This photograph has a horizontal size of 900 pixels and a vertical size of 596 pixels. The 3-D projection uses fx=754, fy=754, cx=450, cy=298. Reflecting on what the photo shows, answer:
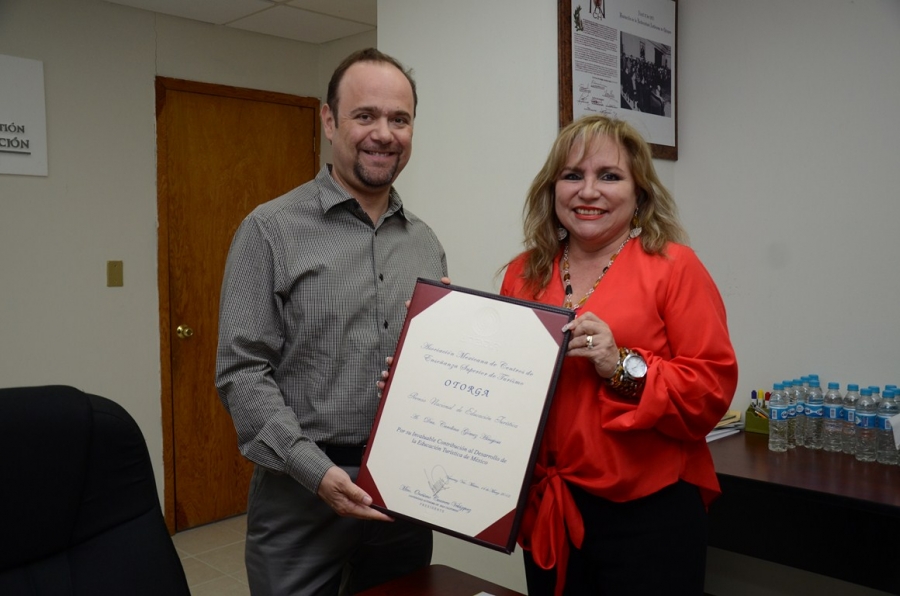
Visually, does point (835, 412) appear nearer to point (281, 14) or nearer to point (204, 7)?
point (281, 14)

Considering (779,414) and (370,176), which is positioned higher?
(370,176)

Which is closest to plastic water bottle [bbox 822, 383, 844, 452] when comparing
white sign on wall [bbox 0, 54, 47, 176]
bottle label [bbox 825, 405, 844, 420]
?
bottle label [bbox 825, 405, 844, 420]

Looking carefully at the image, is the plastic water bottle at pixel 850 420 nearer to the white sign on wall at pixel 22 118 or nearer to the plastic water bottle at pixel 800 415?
the plastic water bottle at pixel 800 415

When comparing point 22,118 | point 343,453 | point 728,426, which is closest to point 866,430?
point 728,426

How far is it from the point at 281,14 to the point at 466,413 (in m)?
2.99

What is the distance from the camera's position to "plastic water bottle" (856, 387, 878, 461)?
7.24 ft

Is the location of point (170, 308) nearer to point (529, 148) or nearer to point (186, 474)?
point (186, 474)

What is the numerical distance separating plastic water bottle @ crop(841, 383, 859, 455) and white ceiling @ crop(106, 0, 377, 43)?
103 inches

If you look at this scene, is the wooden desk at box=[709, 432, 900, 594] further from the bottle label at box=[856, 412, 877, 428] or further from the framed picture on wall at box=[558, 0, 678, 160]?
the framed picture on wall at box=[558, 0, 678, 160]

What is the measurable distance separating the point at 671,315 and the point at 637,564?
0.50m

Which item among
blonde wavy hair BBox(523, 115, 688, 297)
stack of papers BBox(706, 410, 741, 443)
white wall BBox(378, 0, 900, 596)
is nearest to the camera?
blonde wavy hair BBox(523, 115, 688, 297)

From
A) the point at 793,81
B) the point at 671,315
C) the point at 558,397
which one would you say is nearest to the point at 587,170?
the point at 671,315

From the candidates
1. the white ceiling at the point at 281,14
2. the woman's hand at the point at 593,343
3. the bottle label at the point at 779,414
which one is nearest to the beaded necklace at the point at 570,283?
the woman's hand at the point at 593,343

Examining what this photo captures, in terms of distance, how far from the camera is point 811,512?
218cm
